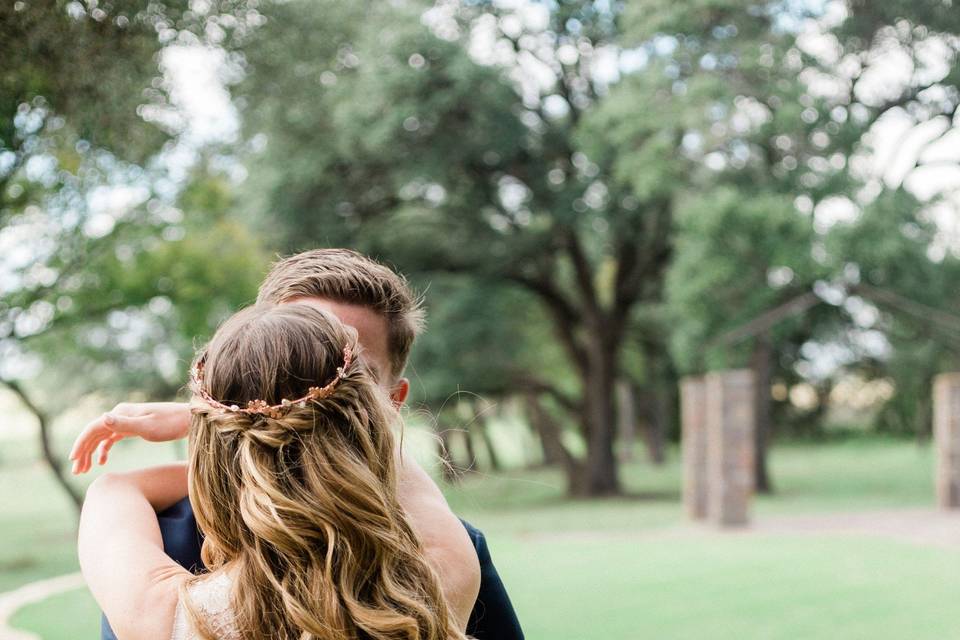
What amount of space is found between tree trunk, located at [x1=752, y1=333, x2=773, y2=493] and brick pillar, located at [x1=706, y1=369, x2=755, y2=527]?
515cm

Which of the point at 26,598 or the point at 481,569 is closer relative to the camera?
the point at 481,569

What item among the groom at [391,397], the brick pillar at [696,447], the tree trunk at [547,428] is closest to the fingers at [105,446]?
the groom at [391,397]

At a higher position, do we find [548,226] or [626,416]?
[548,226]

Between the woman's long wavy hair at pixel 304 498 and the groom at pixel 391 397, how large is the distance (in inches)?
3.6

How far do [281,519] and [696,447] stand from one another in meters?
15.2

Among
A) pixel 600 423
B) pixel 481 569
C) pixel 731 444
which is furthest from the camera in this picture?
pixel 600 423

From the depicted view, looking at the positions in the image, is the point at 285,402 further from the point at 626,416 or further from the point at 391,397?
the point at 626,416

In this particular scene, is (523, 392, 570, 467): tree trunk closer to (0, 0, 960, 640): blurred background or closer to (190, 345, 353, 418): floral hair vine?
(0, 0, 960, 640): blurred background

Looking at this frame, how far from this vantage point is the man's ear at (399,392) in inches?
66.4

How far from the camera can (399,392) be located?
172 cm

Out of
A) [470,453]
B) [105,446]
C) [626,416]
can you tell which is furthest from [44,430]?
[626,416]

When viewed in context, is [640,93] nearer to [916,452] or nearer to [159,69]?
[159,69]

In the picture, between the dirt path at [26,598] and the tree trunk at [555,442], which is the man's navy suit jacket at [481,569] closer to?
the dirt path at [26,598]

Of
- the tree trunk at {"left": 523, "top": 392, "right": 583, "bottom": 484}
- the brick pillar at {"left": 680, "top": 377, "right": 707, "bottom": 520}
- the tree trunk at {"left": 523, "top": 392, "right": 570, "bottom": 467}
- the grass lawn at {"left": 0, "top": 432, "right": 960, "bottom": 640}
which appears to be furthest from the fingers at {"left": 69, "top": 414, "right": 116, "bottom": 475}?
the tree trunk at {"left": 523, "top": 392, "right": 570, "bottom": 467}
